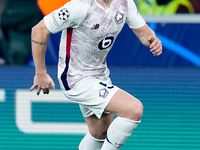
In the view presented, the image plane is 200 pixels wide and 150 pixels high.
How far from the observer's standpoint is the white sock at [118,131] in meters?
2.11

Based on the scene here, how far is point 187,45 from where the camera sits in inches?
145

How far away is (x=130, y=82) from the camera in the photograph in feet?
12.2

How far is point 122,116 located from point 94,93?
201 millimetres

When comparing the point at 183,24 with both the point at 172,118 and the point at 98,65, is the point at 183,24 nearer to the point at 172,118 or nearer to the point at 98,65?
the point at 172,118

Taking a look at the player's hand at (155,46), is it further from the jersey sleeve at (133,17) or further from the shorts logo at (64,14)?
the shorts logo at (64,14)

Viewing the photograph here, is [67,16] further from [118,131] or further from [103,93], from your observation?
[118,131]

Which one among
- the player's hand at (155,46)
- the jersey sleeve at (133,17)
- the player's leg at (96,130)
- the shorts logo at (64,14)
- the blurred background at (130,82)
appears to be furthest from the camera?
the blurred background at (130,82)

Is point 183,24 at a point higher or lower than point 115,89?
lower

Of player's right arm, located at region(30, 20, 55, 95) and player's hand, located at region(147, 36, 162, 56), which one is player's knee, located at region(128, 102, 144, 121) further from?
player's right arm, located at region(30, 20, 55, 95)

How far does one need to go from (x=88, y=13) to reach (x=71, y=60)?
320 millimetres

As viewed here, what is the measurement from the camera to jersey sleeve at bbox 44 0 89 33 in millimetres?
2082

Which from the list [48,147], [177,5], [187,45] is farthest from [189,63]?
[48,147]

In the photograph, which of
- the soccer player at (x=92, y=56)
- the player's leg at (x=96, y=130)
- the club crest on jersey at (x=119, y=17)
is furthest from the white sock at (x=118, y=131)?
the club crest on jersey at (x=119, y=17)

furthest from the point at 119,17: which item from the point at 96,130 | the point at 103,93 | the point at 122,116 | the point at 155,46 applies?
the point at 96,130
